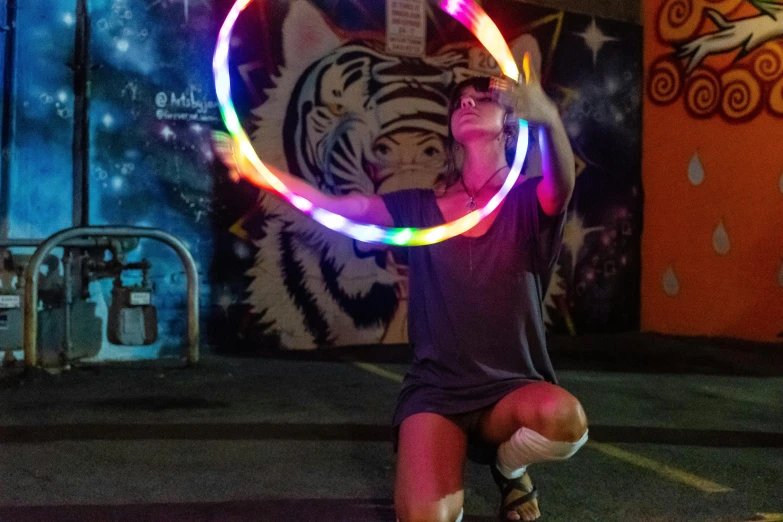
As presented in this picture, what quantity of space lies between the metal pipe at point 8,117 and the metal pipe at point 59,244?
76cm

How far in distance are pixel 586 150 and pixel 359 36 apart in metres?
2.60

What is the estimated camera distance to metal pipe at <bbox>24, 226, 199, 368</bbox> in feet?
15.4

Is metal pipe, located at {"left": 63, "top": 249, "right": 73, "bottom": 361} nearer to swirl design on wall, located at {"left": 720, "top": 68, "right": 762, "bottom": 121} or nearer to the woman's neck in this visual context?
the woman's neck

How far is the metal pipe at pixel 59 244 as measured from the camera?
4703mm

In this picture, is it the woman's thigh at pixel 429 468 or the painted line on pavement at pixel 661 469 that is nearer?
the woman's thigh at pixel 429 468

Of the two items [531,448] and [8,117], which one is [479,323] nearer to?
[531,448]

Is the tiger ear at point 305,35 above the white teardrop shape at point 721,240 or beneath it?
above

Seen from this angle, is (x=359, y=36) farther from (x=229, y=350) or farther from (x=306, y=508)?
(x=306, y=508)

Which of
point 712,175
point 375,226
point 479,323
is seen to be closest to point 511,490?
point 479,323

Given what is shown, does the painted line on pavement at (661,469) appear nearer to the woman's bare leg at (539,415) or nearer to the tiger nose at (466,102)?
the woman's bare leg at (539,415)

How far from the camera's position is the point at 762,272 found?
6.81 metres

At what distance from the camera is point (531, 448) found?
2172 mm

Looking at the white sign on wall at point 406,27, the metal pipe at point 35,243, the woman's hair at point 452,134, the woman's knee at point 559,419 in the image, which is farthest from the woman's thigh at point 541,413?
the white sign on wall at point 406,27

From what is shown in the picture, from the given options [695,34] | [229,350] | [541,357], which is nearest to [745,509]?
[541,357]
